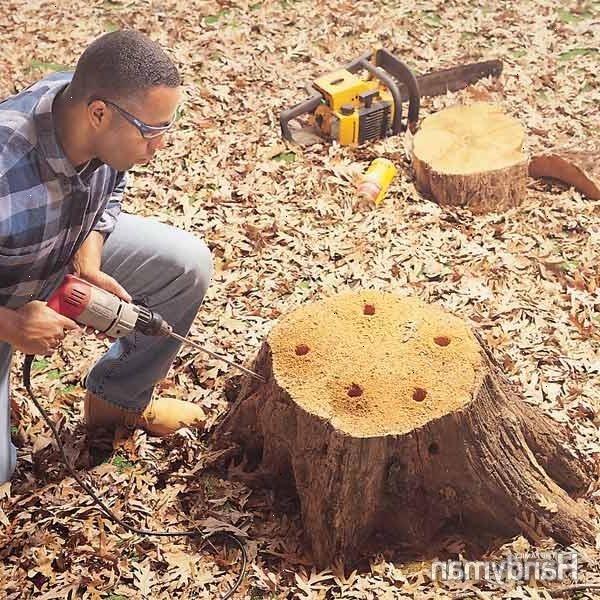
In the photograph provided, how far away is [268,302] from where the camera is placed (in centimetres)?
481

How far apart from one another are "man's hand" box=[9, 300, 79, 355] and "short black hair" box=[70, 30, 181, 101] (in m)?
0.79

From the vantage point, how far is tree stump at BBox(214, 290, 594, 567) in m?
3.02

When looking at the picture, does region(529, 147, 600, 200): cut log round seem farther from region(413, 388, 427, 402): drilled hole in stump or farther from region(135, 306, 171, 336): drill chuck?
region(135, 306, 171, 336): drill chuck

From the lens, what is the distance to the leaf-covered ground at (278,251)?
11.3ft

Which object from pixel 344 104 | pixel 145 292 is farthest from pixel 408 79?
pixel 145 292

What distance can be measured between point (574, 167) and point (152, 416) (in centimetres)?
338

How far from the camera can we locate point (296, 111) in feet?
19.7

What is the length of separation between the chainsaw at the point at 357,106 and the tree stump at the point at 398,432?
2867 millimetres

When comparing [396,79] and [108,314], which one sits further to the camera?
[396,79]

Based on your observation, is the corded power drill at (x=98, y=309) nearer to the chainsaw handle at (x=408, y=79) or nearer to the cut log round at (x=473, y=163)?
the cut log round at (x=473, y=163)

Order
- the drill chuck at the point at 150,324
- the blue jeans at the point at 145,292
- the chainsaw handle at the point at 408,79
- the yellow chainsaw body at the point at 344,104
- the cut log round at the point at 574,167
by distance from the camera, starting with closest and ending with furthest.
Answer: the drill chuck at the point at 150,324 < the blue jeans at the point at 145,292 < the cut log round at the point at 574,167 < the yellow chainsaw body at the point at 344,104 < the chainsaw handle at the point at 408,79

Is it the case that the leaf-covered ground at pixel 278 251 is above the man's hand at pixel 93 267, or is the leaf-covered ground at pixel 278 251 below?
below

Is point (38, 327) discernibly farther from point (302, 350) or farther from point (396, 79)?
point (396, 79)

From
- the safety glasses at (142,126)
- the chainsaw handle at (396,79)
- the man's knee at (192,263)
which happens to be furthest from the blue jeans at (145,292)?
the chainsaw handle at (396,79)
